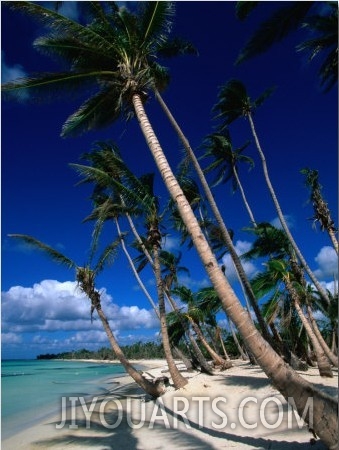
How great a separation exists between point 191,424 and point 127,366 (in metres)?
5.08

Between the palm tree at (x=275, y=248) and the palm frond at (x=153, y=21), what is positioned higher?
the palm frond at (x=153, y=21)

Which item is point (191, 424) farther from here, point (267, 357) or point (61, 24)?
point (61, 24)

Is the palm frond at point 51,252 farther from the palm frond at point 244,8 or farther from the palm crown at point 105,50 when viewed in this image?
Answer: the palm frond at point 244,8

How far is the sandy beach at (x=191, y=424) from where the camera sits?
24.2 ft

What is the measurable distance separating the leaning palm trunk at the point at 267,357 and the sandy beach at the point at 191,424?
95 centimetres

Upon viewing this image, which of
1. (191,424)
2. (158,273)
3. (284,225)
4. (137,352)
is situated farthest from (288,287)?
(137,352)

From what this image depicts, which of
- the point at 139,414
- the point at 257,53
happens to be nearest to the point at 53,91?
the point at 257,53

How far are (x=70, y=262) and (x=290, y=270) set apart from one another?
30.1 ft

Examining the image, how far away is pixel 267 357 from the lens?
5836 millimetres

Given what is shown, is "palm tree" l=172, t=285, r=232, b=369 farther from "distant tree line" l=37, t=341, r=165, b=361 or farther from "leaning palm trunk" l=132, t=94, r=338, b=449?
"distant tree line" l=37, t=341, r=165, b=361

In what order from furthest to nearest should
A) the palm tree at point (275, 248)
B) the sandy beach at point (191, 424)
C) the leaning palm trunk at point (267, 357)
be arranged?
the palm tree at point (275, 248) → the sandy beach at point (191, 424) → the leaning palm trunk at point (267, 357)

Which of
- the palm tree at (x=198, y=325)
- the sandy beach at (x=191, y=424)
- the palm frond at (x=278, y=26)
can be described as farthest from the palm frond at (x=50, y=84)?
the palm tree at (x=198, y=325)

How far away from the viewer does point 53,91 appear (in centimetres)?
975

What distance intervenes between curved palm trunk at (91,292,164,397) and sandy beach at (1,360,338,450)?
1.30ft
